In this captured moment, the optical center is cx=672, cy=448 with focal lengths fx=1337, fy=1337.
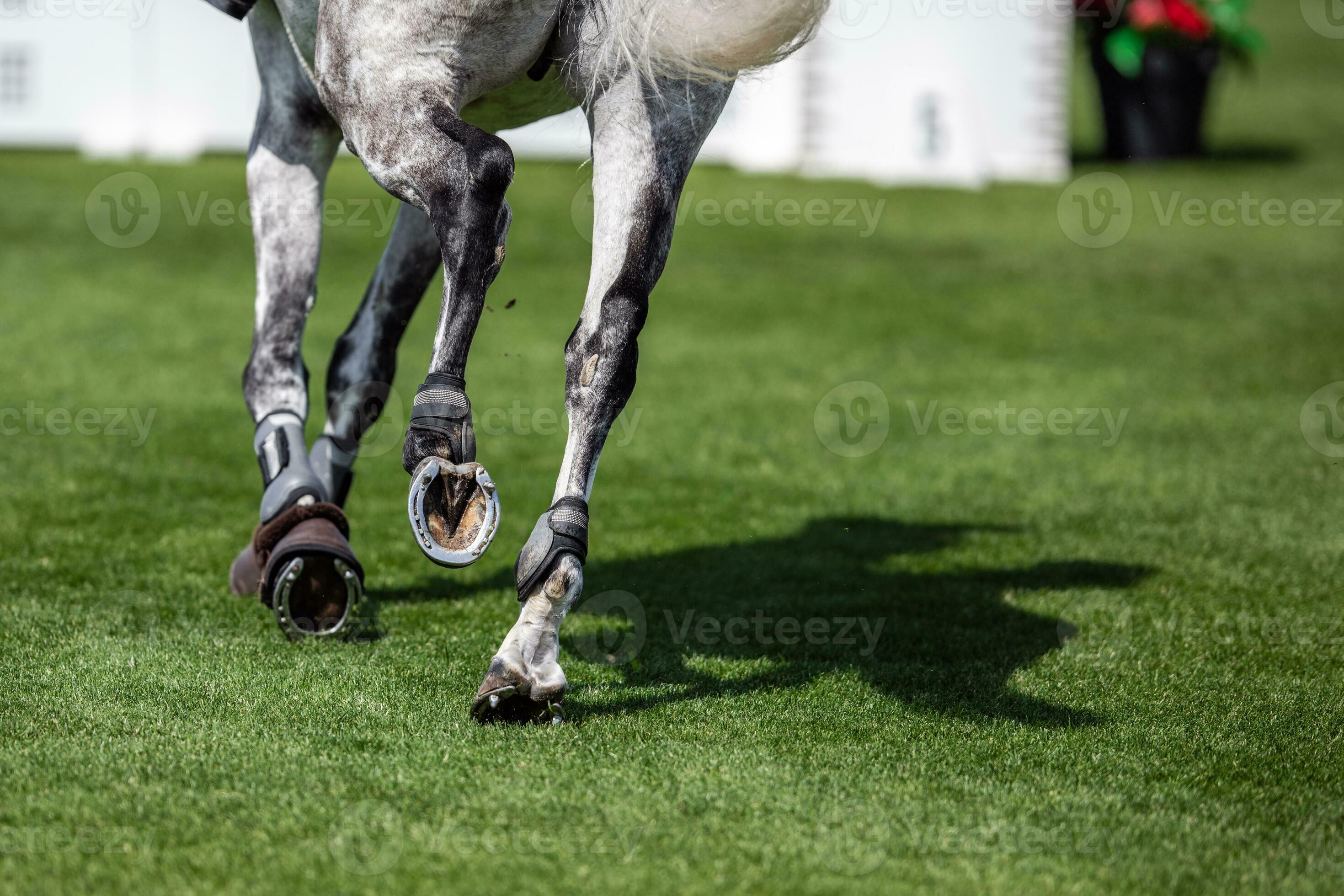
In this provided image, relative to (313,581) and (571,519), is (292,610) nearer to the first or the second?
(313,581)

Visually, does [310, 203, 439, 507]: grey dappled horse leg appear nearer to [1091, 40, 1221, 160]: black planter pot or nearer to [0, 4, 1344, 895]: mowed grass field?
[0, 4, 1344, 895]: mowed grass field

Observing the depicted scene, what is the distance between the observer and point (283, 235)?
4.14 m

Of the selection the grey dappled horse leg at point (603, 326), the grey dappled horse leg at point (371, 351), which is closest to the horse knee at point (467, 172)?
the grey dappled horse leg at point (603, 326)

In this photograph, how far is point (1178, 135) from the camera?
17.5 metres

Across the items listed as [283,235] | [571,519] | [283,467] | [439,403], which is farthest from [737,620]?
[283,235]

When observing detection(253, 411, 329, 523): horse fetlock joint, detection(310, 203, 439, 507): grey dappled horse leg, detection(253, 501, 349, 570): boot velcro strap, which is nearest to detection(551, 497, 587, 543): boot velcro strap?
detection(253, 501, 349, 570): boot velcro strap

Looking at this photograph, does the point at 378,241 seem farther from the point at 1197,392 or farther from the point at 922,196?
the point at 1197,392

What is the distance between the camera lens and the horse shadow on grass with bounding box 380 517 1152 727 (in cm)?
364

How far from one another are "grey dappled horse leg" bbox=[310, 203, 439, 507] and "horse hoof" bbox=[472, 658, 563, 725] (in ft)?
4.78

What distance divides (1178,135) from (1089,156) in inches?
55.9

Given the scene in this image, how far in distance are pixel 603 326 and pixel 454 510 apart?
60cm

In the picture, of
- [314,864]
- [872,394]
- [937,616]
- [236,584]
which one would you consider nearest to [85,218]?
[872,394]

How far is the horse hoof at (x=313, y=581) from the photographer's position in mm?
3887

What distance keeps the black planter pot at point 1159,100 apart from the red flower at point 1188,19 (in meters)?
0.23
